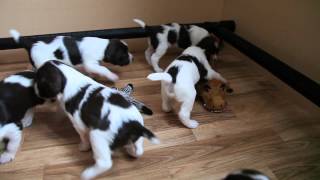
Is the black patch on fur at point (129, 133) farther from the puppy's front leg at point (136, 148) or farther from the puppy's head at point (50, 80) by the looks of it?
the puppy's head at point (50, 80)

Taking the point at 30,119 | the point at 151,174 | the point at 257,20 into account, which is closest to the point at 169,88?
the point at 151,174

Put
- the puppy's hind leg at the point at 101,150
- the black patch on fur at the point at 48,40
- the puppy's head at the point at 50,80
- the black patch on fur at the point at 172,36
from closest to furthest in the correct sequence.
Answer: the puppy's hind leg at the point at 101,150 → the puppy's head at the point at 50,80 → the black patch on fur at the point at 48,40 → the black patch on fur at the point at 172,36

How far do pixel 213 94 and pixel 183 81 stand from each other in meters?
0.26

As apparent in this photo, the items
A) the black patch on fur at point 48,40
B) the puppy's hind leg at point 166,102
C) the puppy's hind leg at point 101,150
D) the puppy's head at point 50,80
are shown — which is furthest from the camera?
the black patch on fur at point 48,40

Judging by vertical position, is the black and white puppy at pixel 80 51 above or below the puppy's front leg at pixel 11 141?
above

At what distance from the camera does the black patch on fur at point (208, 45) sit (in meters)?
1.58

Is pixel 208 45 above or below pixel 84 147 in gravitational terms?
above

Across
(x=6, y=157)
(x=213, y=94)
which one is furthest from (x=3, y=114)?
(x=213, y=94)

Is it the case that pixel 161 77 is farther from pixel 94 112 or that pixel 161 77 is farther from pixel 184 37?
pixel 184 37

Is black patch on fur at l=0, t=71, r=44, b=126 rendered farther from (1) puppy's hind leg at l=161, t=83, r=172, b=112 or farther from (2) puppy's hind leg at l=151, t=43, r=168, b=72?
(2) puppy's hind leg at l=151, t=43, r=168, b=72

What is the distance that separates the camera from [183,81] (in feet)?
4.13

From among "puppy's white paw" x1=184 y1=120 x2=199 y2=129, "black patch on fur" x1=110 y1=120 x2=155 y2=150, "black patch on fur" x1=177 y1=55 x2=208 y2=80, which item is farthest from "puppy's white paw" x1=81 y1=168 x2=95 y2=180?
"black patch on fur" x1=177 y1=55 x2=208 y2=80

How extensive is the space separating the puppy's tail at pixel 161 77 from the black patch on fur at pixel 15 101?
0.47 meters

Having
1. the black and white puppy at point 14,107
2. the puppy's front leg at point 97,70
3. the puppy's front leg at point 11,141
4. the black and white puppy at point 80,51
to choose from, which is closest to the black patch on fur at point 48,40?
the black and white puppy at point 80,51
